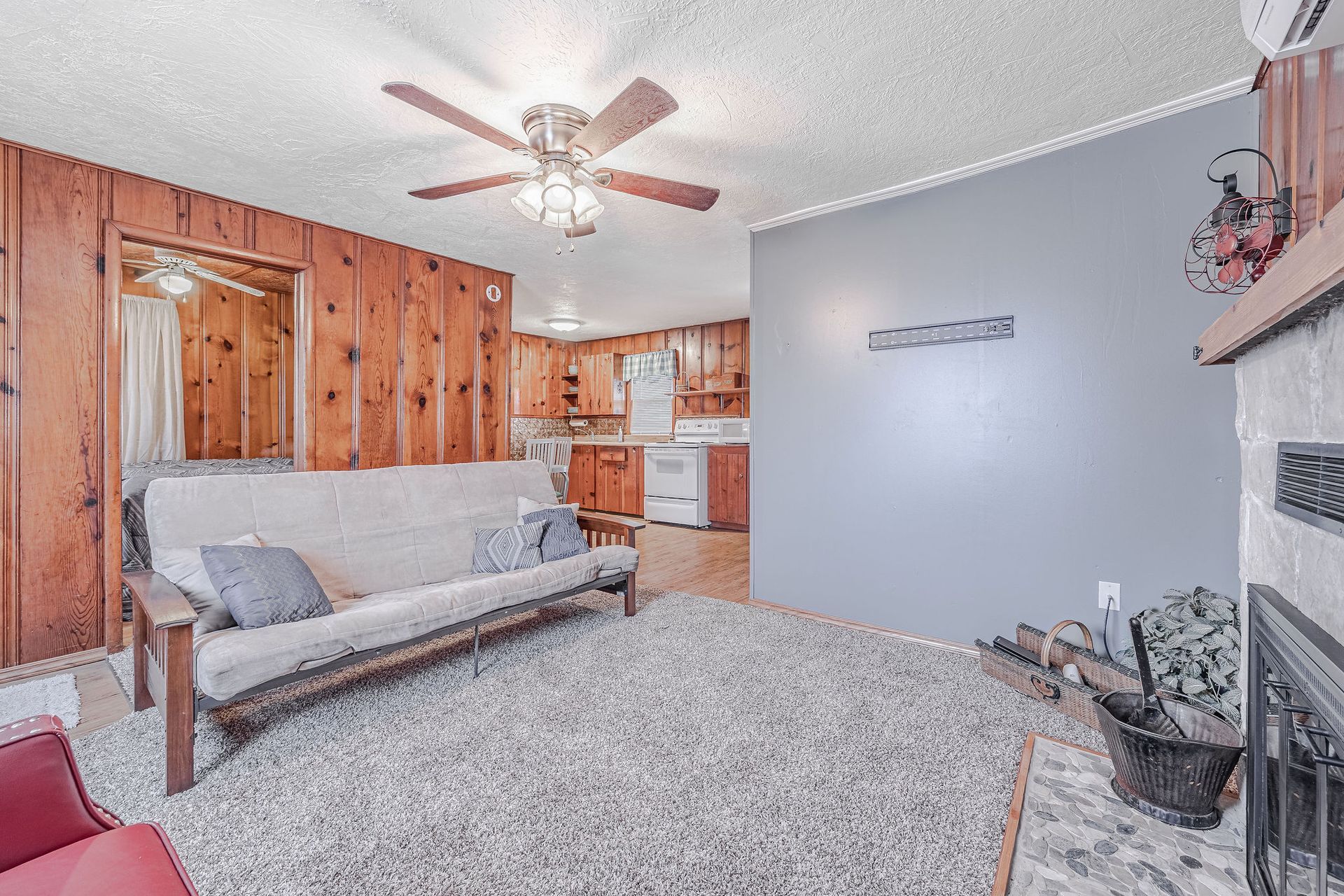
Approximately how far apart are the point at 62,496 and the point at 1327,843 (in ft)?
13.4

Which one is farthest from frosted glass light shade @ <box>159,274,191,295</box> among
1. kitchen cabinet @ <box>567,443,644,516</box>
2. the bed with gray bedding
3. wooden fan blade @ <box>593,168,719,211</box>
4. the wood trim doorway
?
kitchen cabinet @ <box>567,443,644,516</box>

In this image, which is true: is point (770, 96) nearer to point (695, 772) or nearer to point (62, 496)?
point (695, 772)

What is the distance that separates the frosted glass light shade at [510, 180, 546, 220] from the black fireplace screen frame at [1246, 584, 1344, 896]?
2.23 metres

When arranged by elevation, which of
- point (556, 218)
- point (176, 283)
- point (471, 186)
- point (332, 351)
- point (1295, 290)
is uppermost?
point (176, 283)

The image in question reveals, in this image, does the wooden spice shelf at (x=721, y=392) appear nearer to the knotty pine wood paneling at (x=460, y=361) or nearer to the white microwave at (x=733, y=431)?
the white microwave at (x=733, y=431)

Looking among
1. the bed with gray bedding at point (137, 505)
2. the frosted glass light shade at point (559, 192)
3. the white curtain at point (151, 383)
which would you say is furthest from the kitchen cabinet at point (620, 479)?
the frosted glass light shade at point (559, 192)

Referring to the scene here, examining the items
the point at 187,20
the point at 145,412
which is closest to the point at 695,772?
the point at 187,20

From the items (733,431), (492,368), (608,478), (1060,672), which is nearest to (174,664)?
(492,368)

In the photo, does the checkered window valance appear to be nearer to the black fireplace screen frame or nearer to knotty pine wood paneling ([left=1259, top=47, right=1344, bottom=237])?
knotty pine wood paneling ([left=1259, top=47, right=1344, bottom=237])

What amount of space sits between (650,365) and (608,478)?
147 centimetres

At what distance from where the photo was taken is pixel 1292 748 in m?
1.00

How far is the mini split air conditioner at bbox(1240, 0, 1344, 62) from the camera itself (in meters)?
0.93

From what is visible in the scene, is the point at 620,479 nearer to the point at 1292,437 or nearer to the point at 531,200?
the point at 531,200

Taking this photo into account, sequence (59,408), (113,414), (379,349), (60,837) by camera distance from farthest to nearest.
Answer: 1. (379,349)
2. (113,414)
3. (59,408)
4. (60,837)
